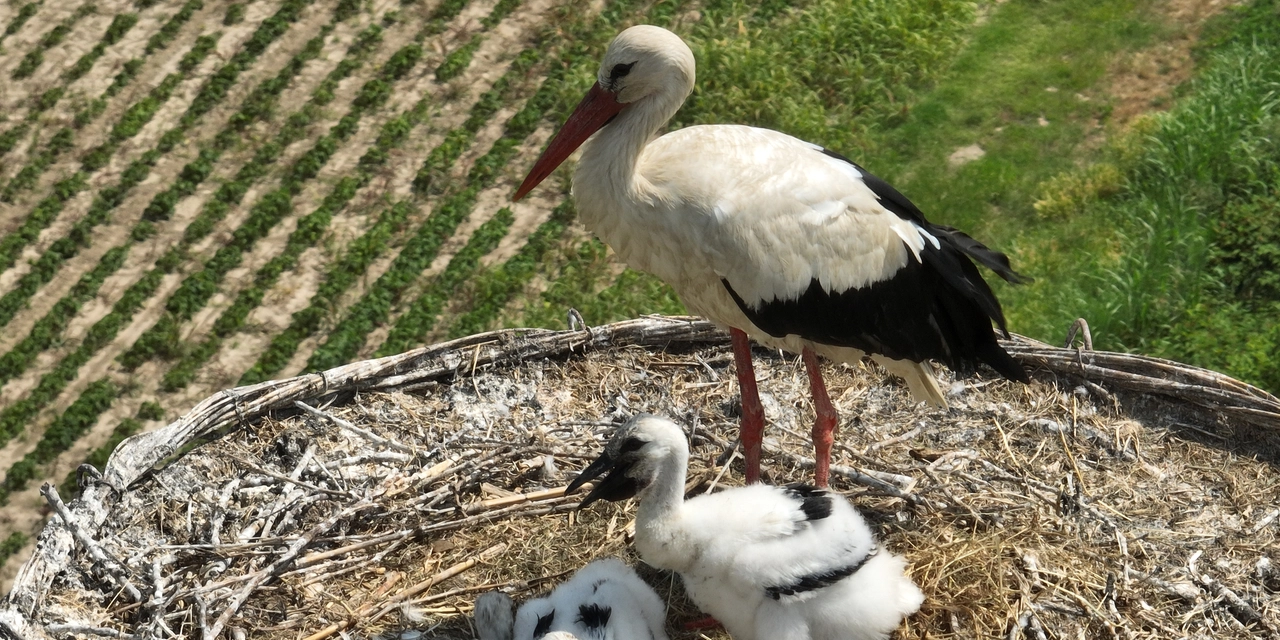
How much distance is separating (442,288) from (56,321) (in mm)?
2408

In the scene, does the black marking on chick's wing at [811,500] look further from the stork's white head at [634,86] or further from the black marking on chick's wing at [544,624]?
the stork's white head at [634,86]

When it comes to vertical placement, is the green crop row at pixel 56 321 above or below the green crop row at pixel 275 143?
below

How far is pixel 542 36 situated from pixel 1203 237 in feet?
16.3

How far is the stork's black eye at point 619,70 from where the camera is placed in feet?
14.0

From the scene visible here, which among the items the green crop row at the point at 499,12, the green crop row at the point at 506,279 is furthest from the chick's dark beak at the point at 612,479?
the green crop row at the point at 499,12

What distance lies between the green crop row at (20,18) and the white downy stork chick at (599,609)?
793cm

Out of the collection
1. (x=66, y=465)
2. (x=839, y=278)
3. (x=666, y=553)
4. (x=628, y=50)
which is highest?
(x=628, y=50)

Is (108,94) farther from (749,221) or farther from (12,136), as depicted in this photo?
(749,221)

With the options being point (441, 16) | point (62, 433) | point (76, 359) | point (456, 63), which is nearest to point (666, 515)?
point (62, 433)

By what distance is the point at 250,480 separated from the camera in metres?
4.93

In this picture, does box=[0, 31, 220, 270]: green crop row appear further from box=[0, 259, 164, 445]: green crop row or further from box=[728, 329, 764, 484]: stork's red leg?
box=[728, 329, 764, 484]: stork's red leg

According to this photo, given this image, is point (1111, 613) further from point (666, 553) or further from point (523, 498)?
point (523, 498)

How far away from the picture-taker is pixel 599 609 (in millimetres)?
4133

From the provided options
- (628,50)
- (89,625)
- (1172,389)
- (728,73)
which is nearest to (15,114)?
(728,73)
